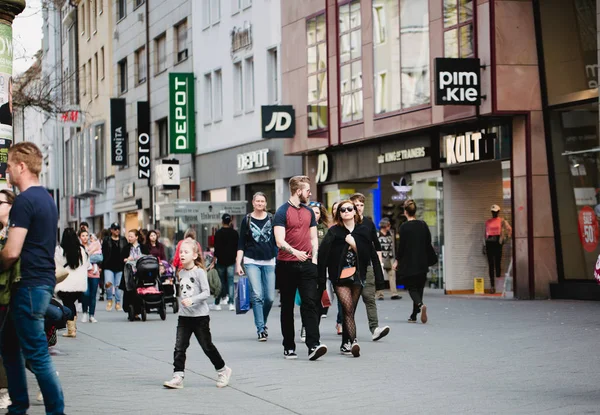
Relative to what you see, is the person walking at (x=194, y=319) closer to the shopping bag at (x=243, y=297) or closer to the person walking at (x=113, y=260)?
the shopping bag at (x=243, y=297)

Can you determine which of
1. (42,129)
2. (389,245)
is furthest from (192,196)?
(42,129)

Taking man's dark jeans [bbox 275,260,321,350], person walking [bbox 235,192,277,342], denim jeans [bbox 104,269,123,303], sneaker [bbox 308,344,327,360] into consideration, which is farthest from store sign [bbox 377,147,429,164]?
sneaker [bbox 308,344,327,360]

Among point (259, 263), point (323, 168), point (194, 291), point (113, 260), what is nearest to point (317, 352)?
point (194, 291)

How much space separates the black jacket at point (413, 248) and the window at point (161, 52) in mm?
28733

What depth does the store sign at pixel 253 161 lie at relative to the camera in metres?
36.2

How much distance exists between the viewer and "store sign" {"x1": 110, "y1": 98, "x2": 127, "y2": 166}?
171 feet

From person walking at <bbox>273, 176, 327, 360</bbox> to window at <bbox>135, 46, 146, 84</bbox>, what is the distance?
36736 millimetres

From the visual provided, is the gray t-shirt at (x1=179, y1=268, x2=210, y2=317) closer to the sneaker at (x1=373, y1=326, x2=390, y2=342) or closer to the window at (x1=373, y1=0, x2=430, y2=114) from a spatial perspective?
the sneaker at (x1=373, y1=326, x2=390, y2=342)

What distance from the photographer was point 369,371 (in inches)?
472

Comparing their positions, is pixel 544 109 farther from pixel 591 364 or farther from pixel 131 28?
pixel 131 28

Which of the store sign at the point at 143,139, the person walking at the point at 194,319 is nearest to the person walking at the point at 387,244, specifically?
the person walking at the point at 194,319

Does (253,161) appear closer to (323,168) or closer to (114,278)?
(323,168)

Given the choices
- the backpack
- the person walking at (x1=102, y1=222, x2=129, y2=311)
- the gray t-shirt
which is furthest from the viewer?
the person walking at (x1=102, y1=222, x2=129, y2=311)

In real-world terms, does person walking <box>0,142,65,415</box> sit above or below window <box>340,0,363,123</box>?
below
